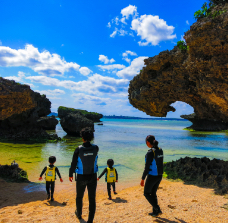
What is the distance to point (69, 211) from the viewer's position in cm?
447

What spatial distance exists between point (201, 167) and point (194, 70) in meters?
4.63

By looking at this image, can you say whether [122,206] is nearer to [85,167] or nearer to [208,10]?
[85,167]

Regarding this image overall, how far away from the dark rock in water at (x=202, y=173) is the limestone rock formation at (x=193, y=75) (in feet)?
8.87

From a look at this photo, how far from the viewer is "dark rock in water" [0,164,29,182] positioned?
734 centimetres

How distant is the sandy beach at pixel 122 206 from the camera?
3.91 m

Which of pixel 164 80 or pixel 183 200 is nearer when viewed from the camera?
pixel 183 200

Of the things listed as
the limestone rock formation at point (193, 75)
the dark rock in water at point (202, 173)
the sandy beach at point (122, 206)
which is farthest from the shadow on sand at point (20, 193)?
the limestone rock formation at point (193, 75)

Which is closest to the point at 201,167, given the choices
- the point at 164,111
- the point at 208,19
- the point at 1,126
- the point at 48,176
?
the point at 164,111

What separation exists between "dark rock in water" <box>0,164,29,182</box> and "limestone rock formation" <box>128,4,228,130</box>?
7.49 metres

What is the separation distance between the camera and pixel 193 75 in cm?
775

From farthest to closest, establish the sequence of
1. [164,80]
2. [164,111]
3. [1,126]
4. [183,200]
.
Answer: [1,126], [164,111], [164,80], [183,200]

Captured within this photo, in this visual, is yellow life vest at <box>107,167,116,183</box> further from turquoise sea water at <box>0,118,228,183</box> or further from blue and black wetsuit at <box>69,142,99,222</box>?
turquoise sea water at <box>0,118,228,183</box>

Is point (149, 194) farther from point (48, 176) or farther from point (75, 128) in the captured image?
point (75, 128)

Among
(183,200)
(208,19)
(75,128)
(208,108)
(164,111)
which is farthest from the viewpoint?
(75,128)
